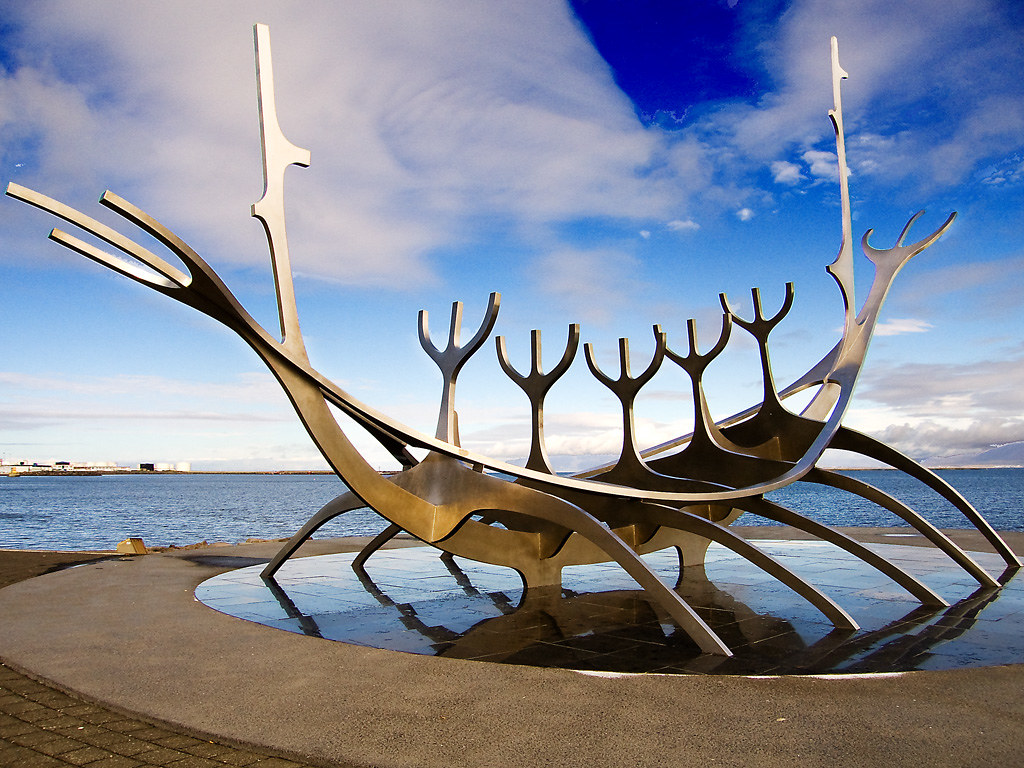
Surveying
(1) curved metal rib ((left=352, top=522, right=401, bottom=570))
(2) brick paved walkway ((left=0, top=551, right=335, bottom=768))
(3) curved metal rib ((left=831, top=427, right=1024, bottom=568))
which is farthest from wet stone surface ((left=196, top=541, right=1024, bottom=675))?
(2) brick paved walkway ((left=0, top=551, right=335, bottom=768))

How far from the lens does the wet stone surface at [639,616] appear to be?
7.51 m

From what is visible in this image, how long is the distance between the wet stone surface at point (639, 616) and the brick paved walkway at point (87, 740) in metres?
2.80

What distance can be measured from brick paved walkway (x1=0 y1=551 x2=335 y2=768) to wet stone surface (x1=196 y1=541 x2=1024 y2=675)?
2.80 m

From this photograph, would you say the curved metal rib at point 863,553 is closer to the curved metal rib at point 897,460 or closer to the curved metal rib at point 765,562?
the curved metal rib at point 765,562

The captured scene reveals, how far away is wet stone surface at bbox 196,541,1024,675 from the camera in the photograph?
296 inches

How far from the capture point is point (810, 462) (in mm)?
11328

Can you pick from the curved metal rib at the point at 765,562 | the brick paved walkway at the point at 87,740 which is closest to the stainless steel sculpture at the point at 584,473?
the curved metal rib at the point at 765,562

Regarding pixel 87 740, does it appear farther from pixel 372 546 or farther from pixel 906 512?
pixel 906 512

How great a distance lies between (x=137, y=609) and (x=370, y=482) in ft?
11.2

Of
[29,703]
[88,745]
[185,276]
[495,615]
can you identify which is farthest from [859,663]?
[185,276]

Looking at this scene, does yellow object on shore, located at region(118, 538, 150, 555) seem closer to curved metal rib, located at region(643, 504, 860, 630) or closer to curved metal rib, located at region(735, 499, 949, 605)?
curved metal rib, located at region(643, 504, 860, 630)

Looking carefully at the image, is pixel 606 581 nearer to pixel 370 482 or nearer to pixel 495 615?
pixel 495 615

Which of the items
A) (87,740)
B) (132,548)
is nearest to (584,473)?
(87,740)

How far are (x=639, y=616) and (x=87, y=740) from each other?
642 centimetres
